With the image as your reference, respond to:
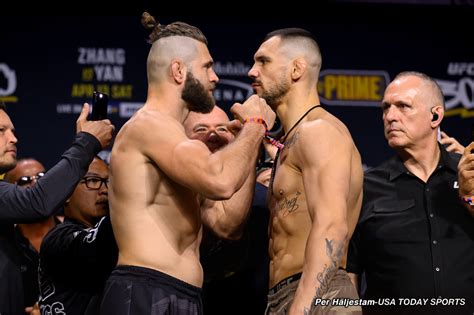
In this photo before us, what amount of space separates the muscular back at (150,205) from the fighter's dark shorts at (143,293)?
3 centimetres

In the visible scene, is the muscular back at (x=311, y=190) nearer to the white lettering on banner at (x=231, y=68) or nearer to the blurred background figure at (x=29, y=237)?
the blurred background figure at (x=29, y=237)

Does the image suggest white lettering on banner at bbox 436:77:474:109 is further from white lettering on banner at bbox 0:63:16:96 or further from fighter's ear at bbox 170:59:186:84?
fighter's ear at bbox 170:59:186:84

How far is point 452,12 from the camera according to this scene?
214 inches

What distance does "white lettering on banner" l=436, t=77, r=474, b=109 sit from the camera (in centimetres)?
534

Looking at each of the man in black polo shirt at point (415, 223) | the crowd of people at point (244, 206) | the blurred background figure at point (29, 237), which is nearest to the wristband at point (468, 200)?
the crowd of people at point (244, 206)

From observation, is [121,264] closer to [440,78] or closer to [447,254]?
[447,254]

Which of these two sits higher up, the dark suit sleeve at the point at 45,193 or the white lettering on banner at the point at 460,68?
the white lettering on banner at the point at 460,68

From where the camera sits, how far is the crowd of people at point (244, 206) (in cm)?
265

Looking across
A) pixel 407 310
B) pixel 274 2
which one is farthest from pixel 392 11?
pixel 407 310

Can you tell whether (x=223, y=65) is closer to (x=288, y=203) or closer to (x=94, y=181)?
(x=94, y=181)

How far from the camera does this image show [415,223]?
3.34 meters

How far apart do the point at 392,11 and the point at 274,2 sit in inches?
31.0

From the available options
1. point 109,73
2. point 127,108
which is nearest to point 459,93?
point 127,108

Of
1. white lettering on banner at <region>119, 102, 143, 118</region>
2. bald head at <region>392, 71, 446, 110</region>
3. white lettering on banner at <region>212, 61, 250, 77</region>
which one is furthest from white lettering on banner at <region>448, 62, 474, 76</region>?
white lettering on banner at <region>119, 102, 143, 118</region>
